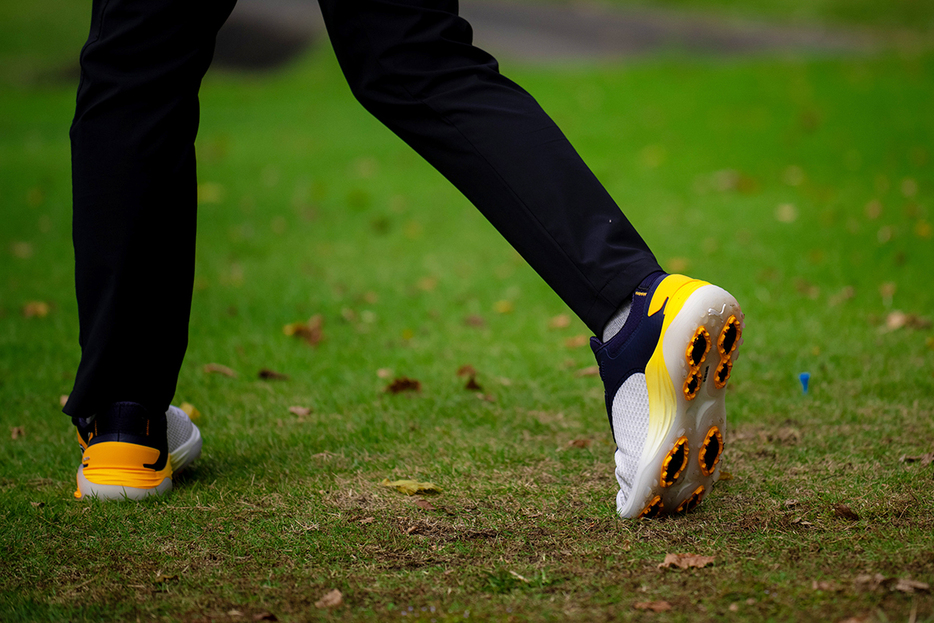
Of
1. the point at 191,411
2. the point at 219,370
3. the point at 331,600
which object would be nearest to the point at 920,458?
the point at 331,600

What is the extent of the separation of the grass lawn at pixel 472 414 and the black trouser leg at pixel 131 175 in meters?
0.36

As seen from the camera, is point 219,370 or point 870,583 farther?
point 219,370

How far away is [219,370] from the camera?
319 centimetres

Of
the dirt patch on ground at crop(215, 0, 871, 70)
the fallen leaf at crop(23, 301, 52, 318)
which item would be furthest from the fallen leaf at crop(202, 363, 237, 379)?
the dirt patch on ground at crop(215, 0, 871, 70)

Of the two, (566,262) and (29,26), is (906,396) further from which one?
(29,26)

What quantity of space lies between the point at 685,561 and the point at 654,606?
17 centimetres

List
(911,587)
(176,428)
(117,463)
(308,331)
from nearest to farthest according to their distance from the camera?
(911,587) < (117,463) < (176,428) < (308,331)

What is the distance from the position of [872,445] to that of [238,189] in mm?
5456

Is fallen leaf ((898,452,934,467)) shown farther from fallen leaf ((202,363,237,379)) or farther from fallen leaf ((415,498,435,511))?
fallen leaf ((202,363,237,379))

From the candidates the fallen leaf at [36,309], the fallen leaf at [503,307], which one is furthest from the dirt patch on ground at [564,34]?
the fallen leaf at [36,309]

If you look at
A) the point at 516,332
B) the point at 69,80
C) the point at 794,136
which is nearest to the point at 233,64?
the point at 69,80

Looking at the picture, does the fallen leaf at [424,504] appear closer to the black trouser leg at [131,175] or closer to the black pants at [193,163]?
the black pants at [193,163]

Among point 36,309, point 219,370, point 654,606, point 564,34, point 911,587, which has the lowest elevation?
point 36,309

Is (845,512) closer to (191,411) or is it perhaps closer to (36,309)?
(191,411)
